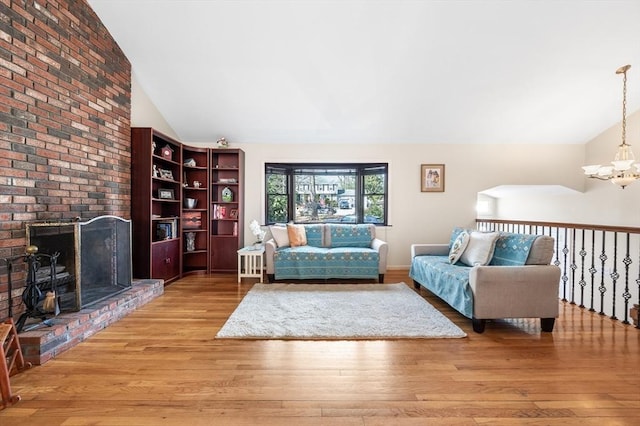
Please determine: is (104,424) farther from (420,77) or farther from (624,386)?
(420,77)

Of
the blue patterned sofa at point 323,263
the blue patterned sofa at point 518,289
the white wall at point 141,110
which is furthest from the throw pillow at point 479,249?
the white wall at point 141,110

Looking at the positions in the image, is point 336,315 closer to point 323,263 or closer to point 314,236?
point 323,263

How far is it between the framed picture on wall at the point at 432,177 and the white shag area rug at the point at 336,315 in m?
2.22

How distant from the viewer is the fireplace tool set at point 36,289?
7.01 feet

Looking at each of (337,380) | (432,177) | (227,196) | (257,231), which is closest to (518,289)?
(337,380)

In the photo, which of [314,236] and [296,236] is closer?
[296,236]

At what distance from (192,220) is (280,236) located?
4.96ft

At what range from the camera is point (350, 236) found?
4742mm

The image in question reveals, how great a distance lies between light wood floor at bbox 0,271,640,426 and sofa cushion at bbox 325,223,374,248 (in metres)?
2.29

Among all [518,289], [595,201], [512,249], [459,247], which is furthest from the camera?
[595,201]

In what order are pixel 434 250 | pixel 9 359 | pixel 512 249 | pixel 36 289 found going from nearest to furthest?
pixel 9 359
pixel 36 289
pixel 512 249
pixel 434 250

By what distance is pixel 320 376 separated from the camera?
6.18 ft

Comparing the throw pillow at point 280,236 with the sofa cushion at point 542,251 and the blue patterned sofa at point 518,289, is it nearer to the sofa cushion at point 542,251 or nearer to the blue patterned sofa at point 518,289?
the blue patterned sofa at point 518,289

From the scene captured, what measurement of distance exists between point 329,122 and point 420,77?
151 cm
